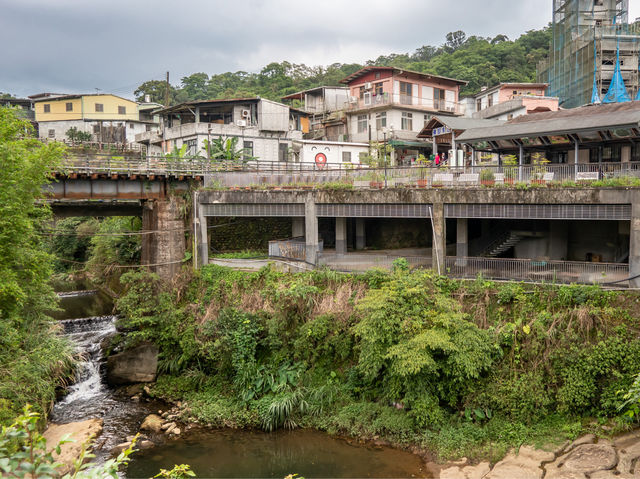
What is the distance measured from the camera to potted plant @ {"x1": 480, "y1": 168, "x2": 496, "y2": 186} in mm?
22267

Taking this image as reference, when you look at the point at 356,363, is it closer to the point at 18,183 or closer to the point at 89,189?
the point at 18,183

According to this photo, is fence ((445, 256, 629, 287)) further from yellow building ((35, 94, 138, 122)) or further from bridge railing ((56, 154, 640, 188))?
yellow building ((35, 94, 138, 122))

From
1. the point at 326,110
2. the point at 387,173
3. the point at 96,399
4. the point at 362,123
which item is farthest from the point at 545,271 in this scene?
the point at 326,110

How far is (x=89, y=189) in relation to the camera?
25391mm

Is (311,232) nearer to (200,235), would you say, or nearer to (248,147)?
(200,235)

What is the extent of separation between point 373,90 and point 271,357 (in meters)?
32.4

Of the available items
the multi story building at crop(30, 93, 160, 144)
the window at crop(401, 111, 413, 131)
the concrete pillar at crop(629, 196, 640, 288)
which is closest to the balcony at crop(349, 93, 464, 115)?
the window at crop(401, 111, 413, 131)

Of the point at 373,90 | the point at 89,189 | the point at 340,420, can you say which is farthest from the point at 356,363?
the point at 373,90

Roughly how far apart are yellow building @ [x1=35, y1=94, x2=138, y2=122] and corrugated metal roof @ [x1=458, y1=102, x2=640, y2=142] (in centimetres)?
4524

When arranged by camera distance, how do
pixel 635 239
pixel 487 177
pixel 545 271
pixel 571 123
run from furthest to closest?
pixel 571 123 → pixel 487 177 → pixel 545 271 → pixel 635 239

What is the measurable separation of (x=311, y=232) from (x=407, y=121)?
23.2m

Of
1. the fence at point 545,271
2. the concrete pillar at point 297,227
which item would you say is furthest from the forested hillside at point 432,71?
the fence at point 545,271

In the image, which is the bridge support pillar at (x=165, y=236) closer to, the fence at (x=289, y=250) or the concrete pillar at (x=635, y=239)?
the fence at (x=289, y=250)

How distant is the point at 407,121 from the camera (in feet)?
146
